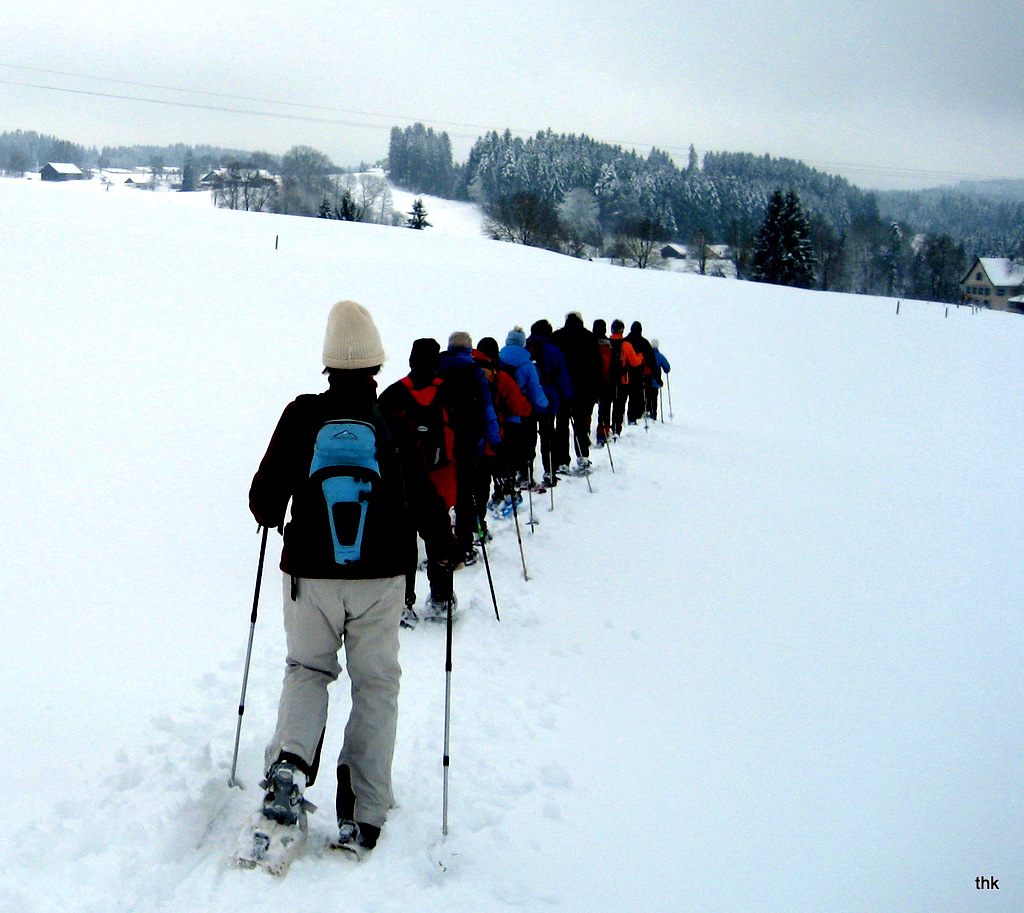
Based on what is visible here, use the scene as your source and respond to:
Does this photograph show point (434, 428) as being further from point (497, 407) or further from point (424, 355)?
point (497, 407)

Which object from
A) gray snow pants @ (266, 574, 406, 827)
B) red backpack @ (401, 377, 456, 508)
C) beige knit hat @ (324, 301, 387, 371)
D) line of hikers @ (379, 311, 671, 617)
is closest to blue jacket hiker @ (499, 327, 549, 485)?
line of hikers @ (379, 311, 671, 617)

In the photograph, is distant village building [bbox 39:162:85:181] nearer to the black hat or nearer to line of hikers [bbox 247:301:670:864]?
the black hat

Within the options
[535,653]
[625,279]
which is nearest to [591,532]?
[535,653]

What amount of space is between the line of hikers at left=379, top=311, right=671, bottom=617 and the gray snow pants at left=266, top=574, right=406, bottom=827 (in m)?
0.40

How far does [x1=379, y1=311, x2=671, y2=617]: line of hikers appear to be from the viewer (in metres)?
5.20

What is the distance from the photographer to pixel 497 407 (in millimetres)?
6938

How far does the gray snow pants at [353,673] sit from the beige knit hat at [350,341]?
0.85 m

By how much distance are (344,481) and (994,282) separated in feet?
337

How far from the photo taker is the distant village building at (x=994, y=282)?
86.8 meters

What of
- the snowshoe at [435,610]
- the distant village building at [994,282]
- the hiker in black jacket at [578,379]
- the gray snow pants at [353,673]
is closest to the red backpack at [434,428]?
the snowshoe at [435,610]

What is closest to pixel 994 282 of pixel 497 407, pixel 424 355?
pixel 497 407

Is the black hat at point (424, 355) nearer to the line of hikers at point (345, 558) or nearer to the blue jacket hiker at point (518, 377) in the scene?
the line of hikers at point (345, 558)

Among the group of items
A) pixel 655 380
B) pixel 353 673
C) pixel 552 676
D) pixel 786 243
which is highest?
pixel 786 243

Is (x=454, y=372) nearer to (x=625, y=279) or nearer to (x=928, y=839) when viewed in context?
(x=928, y=839)
